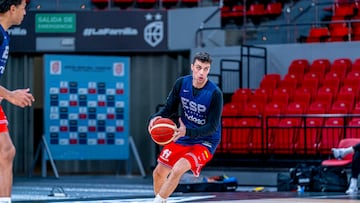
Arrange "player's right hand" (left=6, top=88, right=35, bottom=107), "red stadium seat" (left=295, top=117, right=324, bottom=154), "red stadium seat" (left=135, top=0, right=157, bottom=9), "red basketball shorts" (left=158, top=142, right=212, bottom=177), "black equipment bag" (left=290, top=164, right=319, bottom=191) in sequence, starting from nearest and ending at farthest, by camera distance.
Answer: "player's right hand" (left=6, top=88, right=35, bottom=107)
"red basketball shorts" (left=158, top=142, right=212, bottom=177)
"black equipment bag" (left=290, top=164, right=319, bottom=191)
"red stadium seat" (left=295, top=117, right=324, bottom=154)
"red stadium seat" (left=135, top=0, right=157, bottom=9)

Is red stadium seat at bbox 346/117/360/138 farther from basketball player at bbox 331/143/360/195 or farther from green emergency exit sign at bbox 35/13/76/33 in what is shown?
green emergency exit sign at bbox 35/13/76/33

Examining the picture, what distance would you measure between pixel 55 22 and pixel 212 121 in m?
12.6

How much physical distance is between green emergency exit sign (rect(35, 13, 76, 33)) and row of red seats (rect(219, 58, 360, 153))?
462 cm

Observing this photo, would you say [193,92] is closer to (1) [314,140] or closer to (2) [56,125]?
(1) [314,140]

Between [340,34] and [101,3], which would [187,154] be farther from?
[101,3]

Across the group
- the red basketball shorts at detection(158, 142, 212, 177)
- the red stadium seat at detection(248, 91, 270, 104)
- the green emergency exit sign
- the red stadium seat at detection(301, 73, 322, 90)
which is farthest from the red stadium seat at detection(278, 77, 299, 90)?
the red basketball shorts at detection(158, 142, 212, 177)

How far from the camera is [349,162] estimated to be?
14711mm

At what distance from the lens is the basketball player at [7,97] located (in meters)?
6.68

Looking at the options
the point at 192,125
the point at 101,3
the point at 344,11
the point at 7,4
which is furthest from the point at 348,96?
the point at 7,4

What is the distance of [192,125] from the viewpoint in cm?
902

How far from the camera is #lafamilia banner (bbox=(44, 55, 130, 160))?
63.9 ft

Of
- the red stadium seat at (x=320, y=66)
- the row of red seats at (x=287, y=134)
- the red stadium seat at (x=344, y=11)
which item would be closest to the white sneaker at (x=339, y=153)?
the row of red seats at (x=287, y=134)

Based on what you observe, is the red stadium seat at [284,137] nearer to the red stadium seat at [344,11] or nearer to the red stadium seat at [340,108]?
the red stadium seat at [340,108]

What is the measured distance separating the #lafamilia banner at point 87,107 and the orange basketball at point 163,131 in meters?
11.1
